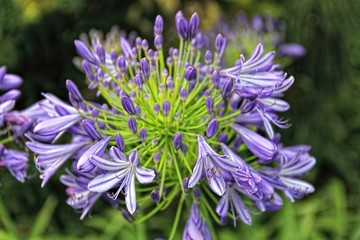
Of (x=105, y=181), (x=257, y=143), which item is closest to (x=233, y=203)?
(x=257, y=143)

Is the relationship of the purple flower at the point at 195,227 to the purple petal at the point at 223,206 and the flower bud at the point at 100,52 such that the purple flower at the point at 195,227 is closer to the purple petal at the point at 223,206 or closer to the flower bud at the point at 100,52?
the purple petal at the point at 223,206

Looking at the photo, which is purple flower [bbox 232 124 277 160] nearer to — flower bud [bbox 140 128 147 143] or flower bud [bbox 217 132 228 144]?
flower bud [bbox 217 132 228 144]

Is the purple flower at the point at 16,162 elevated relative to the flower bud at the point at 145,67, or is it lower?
lower

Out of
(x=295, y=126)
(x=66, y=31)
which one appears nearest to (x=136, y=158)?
(x=66, y=31)

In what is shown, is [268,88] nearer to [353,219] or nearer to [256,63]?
[256,63]

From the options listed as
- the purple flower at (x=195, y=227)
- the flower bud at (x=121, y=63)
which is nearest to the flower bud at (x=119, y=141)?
the flower bud at (x=121, y=63)

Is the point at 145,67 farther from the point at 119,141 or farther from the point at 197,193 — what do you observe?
the point at 197,193

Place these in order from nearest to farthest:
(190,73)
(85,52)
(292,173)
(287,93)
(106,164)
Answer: (106,164)
(190,73)
(85,52)
(292,173)
(287,93)
